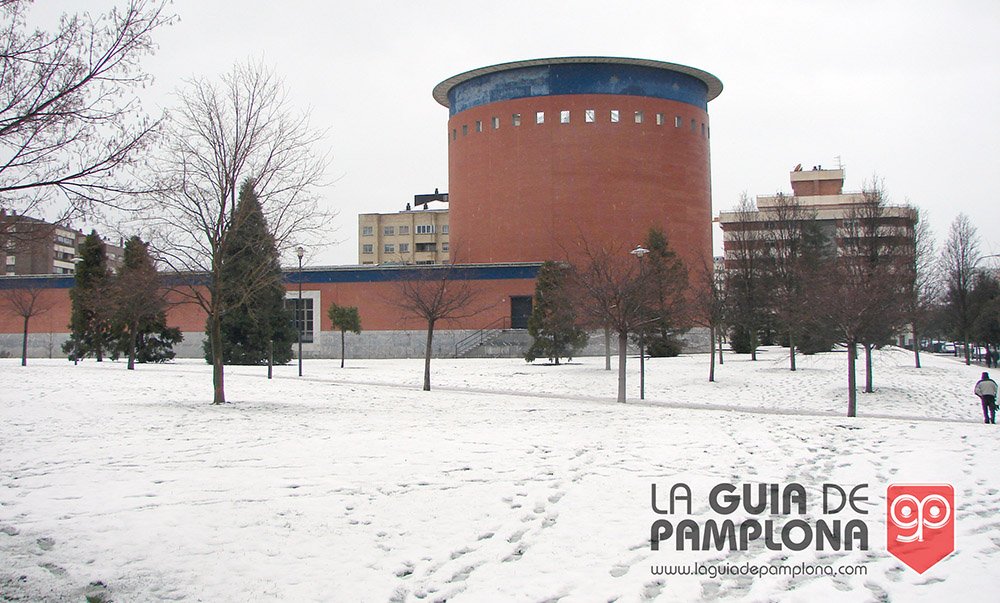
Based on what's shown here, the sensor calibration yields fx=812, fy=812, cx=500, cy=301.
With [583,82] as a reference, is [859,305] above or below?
below

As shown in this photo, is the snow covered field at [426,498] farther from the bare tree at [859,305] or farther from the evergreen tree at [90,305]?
the evergreen tree at [90,305]

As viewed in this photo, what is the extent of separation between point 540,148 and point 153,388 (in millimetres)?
32764

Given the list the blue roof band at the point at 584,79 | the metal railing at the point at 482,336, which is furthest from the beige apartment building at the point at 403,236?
the metal railing at the point at 482,336

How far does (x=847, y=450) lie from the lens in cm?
1002

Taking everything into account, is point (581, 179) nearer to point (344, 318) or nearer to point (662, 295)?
point (344, 318)

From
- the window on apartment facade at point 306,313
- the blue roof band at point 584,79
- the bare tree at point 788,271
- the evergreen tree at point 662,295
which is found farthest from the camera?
the blue roof band at point 584,79

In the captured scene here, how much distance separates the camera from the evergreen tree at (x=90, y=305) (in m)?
34.0

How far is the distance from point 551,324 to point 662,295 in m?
9.35

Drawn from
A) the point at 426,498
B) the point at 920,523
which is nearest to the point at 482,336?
the point at 426,498

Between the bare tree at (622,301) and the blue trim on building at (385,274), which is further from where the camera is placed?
the blue trim on building at (385,274)

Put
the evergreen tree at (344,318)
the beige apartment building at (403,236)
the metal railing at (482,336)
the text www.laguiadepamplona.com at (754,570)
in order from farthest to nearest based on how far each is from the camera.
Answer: the beige apartment building at (403,236) → the metal railing at (482,336) → the evergreen tree at (344,318) → the text www.laguiadepamplona.com at (754,570)

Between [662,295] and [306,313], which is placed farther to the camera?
[306,313]

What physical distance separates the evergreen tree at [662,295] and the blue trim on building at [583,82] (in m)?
15.6

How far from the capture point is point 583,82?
48.6 metres
